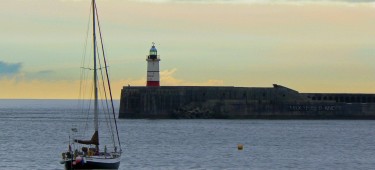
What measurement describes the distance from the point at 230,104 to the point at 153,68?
10.1 meters

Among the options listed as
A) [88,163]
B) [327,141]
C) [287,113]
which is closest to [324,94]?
[287,113]

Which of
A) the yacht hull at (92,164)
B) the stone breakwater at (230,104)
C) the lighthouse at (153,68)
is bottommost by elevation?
the yacht hull at (92,164)

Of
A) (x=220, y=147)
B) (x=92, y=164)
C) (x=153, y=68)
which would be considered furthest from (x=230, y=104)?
(x=92, y=164)

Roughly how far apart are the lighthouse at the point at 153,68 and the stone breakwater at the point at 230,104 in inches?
52.1

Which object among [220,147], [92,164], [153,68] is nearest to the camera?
[92,164]

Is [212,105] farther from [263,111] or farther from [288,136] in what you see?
[288,136]

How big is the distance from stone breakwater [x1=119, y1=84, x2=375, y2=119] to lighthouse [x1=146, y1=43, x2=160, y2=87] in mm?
1324

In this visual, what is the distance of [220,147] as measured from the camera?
71.2 m

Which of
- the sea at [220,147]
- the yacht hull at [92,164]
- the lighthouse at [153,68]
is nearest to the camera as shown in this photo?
the yacht hull at [92,164]

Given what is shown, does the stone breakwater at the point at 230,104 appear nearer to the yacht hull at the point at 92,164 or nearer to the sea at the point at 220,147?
the sea at the point at 220,147

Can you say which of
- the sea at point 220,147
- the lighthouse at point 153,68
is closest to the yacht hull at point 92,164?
the sea at point 220,147

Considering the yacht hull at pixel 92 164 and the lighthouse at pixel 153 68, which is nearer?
the yacht hull at pixel 92 164

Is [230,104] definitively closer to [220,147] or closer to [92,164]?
[220,147]

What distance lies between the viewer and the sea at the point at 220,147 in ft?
186
